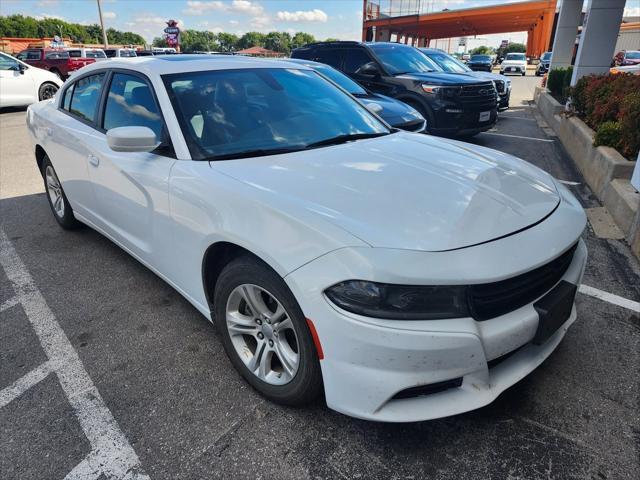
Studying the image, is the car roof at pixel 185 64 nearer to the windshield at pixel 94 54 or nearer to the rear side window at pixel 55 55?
the rear side window at pixel 55 55

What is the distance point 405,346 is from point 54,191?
4.28 m

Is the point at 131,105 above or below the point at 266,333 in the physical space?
above

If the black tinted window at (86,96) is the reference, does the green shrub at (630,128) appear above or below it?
below

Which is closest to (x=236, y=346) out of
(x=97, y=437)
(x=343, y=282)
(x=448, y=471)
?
(x=97, y=437)

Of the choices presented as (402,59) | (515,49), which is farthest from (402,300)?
(515,49)

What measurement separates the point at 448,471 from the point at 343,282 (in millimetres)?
943

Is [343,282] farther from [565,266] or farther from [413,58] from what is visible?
[413,58]

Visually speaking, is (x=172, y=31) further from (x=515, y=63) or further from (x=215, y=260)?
(x=215, y=260)

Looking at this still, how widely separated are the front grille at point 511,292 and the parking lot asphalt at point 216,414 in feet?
2.12

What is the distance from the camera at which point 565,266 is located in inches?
86.6

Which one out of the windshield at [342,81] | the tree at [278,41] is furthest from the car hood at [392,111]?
the tree at [278,41]

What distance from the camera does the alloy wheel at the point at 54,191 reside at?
14.6 ft

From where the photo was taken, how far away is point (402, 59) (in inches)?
345

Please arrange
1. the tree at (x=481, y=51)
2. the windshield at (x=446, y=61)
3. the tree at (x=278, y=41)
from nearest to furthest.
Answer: the windshield at (x=446, y=61)
the tree at (x=278, y=41)
the tree at (x=481, y=51)
